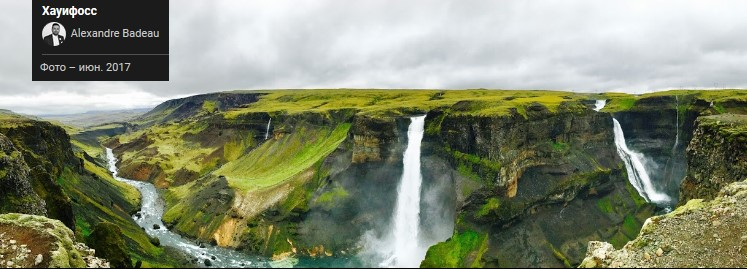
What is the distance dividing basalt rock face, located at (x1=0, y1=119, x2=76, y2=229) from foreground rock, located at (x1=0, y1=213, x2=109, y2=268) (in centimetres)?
1309

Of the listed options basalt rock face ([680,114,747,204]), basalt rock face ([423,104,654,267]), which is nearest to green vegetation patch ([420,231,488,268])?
basalt rock face ([423,104,654,267])

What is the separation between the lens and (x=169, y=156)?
481ft

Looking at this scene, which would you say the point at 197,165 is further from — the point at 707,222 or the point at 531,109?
the point at 707,222

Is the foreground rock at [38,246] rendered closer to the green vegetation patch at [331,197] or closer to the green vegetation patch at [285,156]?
the green vegetation patch at [331,197]

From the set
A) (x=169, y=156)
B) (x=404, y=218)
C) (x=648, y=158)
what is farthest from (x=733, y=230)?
(x=169, y=156)

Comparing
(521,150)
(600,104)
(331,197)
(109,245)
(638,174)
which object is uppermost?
(600,104)

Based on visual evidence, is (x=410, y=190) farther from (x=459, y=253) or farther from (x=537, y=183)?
(x=459, y=253)

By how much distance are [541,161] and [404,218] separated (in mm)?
27428

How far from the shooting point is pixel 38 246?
87.9 ft

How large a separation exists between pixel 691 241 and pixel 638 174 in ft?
238

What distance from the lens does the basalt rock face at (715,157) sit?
142 ft

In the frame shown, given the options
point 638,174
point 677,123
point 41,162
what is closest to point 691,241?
point 638,174

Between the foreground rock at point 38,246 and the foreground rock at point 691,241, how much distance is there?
31341mm

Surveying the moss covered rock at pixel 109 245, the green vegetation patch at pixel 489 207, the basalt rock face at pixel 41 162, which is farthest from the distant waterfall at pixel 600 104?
the basalt rock face at pixel 41 162
